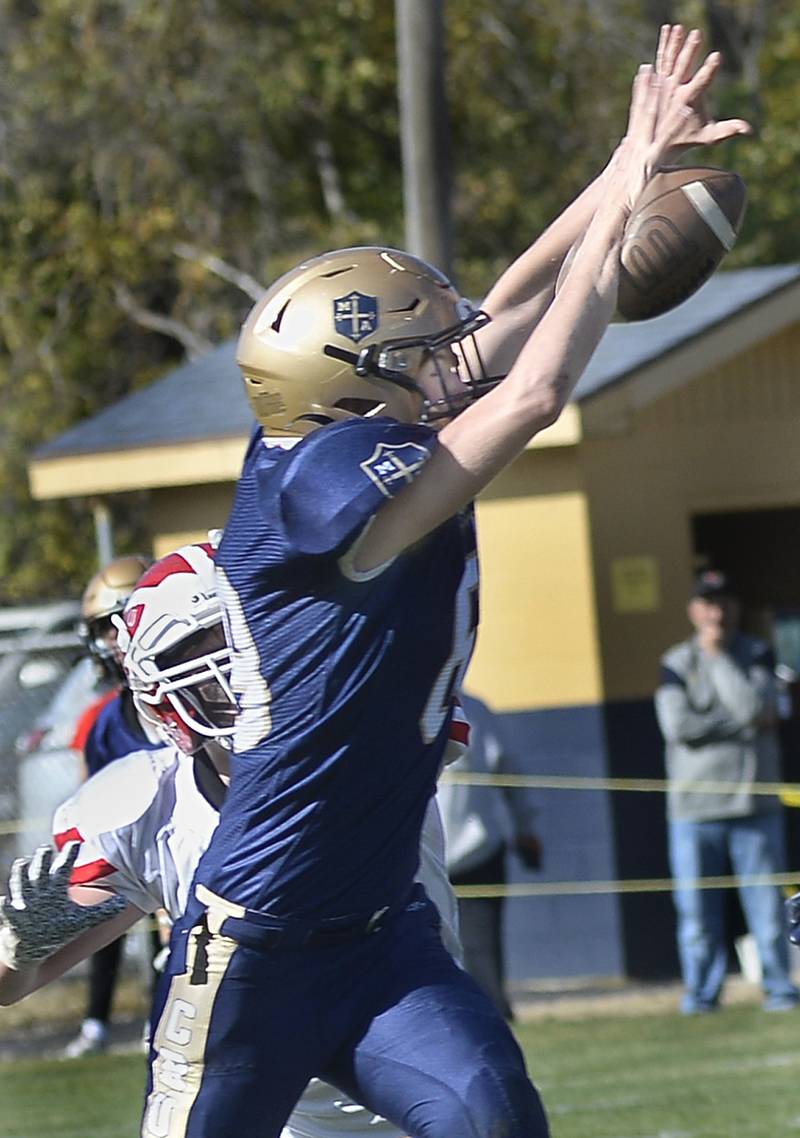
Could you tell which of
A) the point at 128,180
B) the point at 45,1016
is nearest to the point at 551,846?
the point at 45,1016

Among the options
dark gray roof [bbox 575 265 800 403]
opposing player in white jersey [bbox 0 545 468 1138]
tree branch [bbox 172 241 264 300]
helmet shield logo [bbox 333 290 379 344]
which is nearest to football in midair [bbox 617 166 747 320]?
helmet shield logo [bbox 333 290 379 344]

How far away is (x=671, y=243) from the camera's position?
3.50 meters

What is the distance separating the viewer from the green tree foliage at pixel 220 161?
2073 cm

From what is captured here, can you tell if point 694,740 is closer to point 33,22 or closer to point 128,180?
point 128,180

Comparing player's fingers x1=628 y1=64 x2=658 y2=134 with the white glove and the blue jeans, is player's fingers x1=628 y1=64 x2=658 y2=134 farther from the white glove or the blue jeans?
the blue jeans

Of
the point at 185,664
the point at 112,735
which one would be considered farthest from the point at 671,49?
the point at 112,735

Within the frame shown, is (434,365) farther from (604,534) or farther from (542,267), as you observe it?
(604,534)

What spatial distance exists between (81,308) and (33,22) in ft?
9.57

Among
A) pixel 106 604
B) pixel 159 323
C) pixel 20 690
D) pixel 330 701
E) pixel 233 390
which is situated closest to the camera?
pixel 330 701

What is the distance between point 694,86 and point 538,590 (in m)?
8.68

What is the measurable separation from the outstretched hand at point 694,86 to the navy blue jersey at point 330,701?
2.03ft

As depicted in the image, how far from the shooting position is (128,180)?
70.2ft

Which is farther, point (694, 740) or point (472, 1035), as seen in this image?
point (694, 740)

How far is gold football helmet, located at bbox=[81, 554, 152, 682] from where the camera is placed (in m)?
5.76
